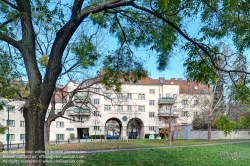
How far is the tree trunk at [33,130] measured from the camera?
4.79 meters

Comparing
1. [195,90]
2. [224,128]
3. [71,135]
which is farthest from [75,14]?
[71,135]

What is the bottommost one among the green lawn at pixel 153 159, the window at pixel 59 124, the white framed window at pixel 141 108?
the window at pixel 59 124

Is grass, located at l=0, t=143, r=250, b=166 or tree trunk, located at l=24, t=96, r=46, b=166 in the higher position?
tree trunk, located at l=24, t=96, r=46, b=166

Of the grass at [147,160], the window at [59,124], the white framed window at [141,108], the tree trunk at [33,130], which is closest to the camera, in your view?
the tree trunk at [33,130]

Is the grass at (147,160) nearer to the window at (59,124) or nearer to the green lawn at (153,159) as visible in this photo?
the green lawn at (153,159)

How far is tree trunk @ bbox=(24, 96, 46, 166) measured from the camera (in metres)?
4.79

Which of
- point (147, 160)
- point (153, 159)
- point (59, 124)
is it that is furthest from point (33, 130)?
point (59, 124)

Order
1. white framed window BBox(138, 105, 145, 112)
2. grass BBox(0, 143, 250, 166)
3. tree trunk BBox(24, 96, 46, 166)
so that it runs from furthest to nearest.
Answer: white framed window BBox(138, 105, 145, 112) → grass BBox(0, 143, 250, 166) → tree trunk BBox(24, 96, 46, 166)

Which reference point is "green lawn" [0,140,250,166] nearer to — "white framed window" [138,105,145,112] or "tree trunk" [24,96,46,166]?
"tree trunk" [24,96,46,166]

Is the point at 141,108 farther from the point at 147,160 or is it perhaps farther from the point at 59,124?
the point at 147,160

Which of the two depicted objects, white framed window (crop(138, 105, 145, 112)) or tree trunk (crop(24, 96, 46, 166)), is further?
white framed window (crop(138, 105, 145, 112))

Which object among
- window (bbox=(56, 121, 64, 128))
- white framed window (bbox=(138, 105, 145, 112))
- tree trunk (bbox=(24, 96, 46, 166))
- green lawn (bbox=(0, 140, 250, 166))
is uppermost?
tree trunk (bbox=(24, 96, 46, 166))

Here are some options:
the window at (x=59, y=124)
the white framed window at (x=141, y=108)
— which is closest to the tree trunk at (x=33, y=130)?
the window at (x=59, y=124)

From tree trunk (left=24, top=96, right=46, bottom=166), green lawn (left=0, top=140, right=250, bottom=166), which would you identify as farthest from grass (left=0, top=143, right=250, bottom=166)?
tree trunk (left=24, top=96, right=46, bottom=166)
